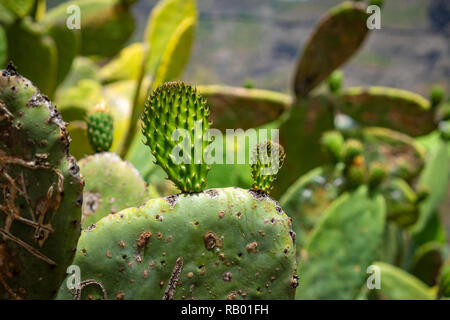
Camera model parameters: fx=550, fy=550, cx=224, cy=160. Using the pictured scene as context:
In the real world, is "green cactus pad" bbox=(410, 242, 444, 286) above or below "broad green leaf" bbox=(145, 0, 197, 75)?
below

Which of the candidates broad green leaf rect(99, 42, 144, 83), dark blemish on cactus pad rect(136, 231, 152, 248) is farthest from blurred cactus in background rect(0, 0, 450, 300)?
broad green leaf rect(99, 42, 144, 83)

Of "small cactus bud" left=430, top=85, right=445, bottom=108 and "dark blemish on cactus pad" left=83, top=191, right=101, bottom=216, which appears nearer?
"dark blemish on cactus pad" left=83, top=191, right=101, bottom=216

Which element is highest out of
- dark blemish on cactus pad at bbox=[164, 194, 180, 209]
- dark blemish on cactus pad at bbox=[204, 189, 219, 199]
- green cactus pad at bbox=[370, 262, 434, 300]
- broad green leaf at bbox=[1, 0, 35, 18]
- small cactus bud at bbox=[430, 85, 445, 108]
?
broad green leaf at bbox=[1, 0, 35, 18]

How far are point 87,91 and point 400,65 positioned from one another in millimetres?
8807

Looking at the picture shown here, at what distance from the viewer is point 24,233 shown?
0.75 m

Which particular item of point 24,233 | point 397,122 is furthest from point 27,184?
point 397,122

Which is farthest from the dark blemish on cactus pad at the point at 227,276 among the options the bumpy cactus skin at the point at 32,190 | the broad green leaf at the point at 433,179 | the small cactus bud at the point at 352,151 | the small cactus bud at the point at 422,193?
the broad green leaf at the point at 433,179

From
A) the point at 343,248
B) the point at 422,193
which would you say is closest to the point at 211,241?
the point at 343,248

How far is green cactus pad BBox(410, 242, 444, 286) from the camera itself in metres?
2.52

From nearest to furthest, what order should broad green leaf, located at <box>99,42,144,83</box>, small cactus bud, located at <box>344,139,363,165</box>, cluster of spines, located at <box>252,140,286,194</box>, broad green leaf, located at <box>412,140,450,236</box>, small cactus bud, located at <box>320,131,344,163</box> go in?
cluster of spines, located at <box>252,140,286,194</box> < small cactus bud, located at <box>344,139,363,165</box> < small cactus bud, located at <box>320,131,344,163</box> < broad green leaf, located at <box>412,140,450,236</box> < broad green leaf, located at <box>99,42,144,83</box>

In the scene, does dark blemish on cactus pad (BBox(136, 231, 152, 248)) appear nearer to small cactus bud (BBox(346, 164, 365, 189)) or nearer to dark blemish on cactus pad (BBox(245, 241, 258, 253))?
dark blemish on cactus pad (BBox(245, 241, 258, 253))

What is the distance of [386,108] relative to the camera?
2586mm

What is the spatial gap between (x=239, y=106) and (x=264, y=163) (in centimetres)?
155
